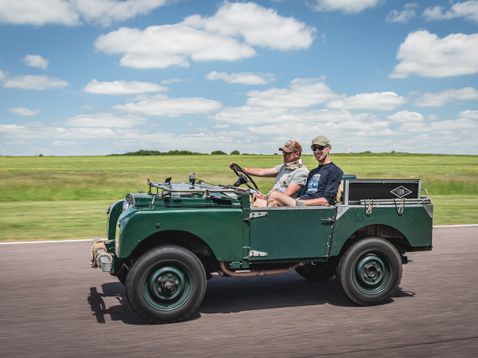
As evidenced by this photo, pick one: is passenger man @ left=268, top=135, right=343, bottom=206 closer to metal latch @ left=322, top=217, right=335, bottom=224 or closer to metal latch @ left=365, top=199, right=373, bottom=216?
metal latch @ left=322, top=217, right=335, bottom=224

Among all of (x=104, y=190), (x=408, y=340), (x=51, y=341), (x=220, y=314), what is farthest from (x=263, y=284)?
(x=104, y=190)

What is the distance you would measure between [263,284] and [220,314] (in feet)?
4.67

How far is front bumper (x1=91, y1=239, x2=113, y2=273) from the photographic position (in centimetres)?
509

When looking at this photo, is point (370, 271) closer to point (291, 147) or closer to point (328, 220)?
point (328, 220)

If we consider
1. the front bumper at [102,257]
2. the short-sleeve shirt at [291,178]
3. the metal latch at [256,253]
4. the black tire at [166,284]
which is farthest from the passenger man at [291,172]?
the front bumper at [102,257]

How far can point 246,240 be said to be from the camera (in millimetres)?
5258

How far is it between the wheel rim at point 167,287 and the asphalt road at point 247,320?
0.68 feet

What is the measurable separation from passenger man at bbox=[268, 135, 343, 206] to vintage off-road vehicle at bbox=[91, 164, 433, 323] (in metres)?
0.17

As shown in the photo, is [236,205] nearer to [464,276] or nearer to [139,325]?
[139,325]

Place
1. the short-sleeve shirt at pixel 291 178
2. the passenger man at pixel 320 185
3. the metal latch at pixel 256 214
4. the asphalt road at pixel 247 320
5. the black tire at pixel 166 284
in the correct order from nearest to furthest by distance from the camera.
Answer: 1. the asphalt road at pixel 247 320
2. the black tire at pixel 166 284
3. the metal latch at pixel 256 214
4. the passenger man at pixel 320 185
5. the short-sleeve shirt at pixel 291 178

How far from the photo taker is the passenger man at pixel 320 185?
5.66 metres

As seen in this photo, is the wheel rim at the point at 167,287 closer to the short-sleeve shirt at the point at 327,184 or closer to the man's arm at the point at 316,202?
the man's arm at the point at 316,202

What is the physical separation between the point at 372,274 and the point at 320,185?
1083mm

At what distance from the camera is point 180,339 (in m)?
4.66
